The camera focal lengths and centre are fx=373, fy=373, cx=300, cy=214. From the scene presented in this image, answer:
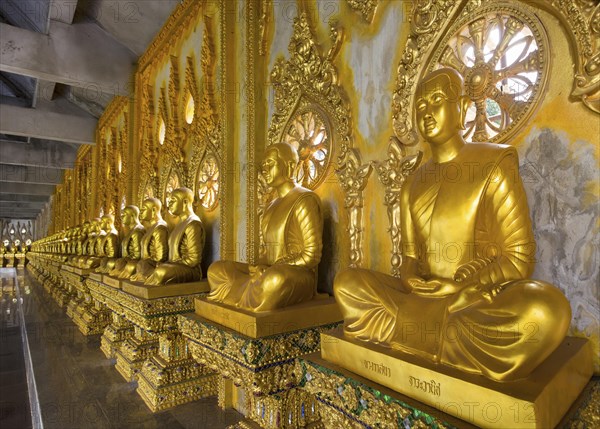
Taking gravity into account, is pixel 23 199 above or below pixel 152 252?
above

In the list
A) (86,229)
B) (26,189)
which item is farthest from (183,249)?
(26,189)

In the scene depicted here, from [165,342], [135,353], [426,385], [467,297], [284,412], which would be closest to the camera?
[426,385]

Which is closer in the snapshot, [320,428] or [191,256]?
[320,428]

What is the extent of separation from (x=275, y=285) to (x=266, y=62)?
222cm

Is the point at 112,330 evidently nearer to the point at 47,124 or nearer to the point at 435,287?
the point at 435,287

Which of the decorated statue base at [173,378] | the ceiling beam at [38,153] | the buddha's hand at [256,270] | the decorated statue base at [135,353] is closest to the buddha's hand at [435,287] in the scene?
the buddha's hand at [256,270]

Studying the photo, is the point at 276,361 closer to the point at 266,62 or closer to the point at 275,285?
the point at 275,285

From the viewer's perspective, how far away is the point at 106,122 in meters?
8.70

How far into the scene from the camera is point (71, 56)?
5.93 m

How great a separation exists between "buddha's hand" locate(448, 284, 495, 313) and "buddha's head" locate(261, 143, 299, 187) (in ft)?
5.19

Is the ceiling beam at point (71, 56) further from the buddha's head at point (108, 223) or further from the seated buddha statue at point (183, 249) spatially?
the seated buddha statue at point (183, 249)

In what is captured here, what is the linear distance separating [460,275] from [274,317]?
994 millimetres

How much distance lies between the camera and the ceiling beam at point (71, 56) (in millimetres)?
5418

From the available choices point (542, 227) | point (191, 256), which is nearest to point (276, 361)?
point (542, 227)
